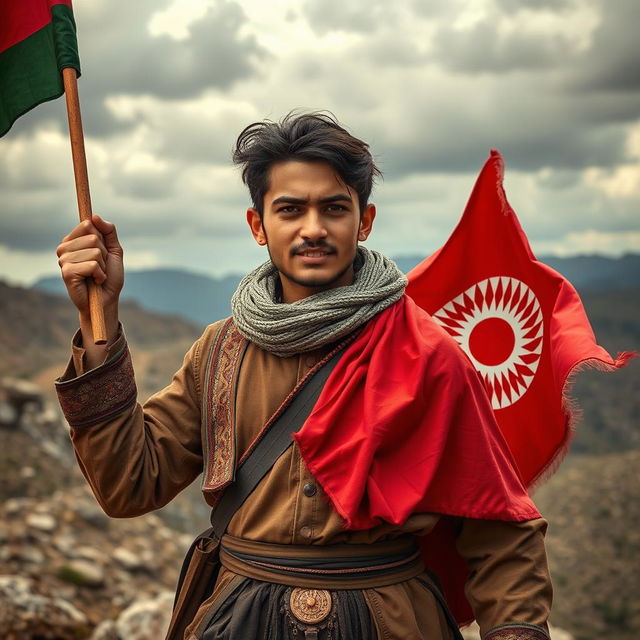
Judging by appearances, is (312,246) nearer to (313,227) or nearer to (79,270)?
(313,227)

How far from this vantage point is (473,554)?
254 cm

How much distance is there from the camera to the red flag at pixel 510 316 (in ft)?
10.5

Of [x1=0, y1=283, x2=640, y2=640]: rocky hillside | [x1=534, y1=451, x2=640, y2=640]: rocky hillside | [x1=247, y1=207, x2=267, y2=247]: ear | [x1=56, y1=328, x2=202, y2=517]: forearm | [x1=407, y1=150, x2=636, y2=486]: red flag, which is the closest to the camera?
[x1=56, y1=328, x2=202, y2=517]: forearm

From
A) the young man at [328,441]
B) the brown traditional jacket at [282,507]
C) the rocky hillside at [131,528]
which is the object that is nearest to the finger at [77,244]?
the young man at [328,441]

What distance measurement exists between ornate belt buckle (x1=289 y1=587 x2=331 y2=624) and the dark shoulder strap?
12.7 inches

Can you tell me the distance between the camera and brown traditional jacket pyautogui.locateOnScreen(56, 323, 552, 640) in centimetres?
240

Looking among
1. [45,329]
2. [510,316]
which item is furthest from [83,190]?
[45,329]

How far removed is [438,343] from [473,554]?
655mm

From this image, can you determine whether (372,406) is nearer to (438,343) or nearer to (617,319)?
(438,343)

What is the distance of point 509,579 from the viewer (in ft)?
7.97

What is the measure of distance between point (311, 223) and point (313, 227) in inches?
0.7

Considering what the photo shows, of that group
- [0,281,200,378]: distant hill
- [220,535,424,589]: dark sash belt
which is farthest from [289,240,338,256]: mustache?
[0,281,200,378]: distant hill

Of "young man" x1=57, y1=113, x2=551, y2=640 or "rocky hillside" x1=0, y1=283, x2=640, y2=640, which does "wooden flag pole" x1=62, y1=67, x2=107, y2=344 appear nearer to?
"young man" x1=57, y1=113, x2=551, y2=640

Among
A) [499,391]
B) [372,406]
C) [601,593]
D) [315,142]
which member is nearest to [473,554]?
[372,406]
